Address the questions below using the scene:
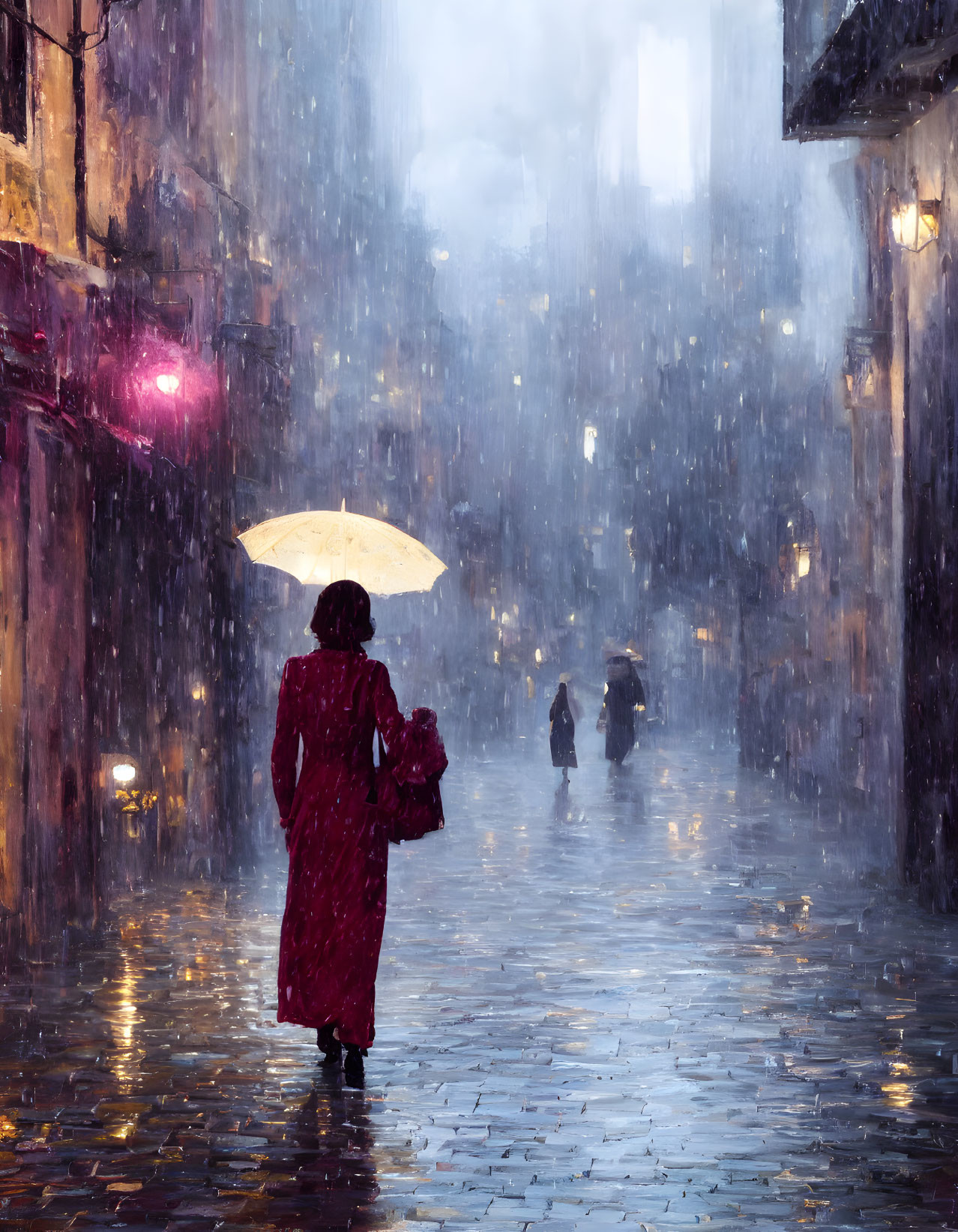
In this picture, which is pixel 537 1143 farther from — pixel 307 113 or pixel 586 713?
pixel 586 713

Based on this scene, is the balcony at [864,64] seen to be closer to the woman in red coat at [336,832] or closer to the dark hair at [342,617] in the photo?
the dark hair at [342,617]

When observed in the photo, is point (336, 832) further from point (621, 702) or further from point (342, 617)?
point (621, 702)

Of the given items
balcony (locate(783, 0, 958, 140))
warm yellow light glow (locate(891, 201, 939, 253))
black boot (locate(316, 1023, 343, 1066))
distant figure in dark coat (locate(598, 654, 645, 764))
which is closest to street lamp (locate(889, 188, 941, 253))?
warm yellow light glow (locate(891, 201, 939, 253))

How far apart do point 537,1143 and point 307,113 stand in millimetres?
29999

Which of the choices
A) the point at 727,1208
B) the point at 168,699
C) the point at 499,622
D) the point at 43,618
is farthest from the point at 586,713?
the point at 727,1208

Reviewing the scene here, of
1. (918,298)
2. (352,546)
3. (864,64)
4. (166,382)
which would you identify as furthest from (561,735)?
(352,546)

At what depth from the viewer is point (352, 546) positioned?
1162cm

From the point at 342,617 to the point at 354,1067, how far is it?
209 centimetres

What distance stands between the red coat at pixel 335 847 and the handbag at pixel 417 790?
0.09m

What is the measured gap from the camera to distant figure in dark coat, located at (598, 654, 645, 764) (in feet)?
108

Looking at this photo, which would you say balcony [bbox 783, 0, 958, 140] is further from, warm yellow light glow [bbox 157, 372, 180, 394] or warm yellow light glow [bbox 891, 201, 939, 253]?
warm yellow light glow [bbox 157, 372, 180, 394]

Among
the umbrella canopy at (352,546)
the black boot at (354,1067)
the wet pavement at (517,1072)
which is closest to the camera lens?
the wet pavement at (517,1072)

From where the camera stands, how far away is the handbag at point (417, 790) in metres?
7.28

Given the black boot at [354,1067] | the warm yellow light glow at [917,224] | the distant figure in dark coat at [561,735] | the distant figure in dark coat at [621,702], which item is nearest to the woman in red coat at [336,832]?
the black boot at [354,1067]
